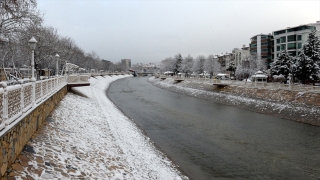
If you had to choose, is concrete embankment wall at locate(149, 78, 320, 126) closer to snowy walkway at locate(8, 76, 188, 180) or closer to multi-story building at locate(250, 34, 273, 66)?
snowy walkway at locate(8, 76, 188, 180)

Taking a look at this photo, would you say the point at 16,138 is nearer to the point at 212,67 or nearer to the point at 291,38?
the point at 291,38

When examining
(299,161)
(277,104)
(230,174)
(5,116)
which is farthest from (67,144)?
(277,104)

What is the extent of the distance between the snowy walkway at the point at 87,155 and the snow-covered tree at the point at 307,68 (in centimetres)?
3099

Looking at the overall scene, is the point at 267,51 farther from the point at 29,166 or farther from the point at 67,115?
the point at 29,166

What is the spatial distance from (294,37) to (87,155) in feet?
231

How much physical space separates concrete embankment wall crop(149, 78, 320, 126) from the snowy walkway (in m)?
13.7

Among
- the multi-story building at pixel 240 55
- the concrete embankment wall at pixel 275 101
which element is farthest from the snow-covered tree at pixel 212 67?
the concrete embankment wall at pixel 275 101

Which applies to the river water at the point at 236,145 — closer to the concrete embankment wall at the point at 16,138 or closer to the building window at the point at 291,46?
the concrete embankment wall at the point at 16,138

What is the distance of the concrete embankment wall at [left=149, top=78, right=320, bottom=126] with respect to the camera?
19797mm

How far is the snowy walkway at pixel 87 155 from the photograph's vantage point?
6227mm

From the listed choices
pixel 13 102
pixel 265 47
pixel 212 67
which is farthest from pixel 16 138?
pixel 212 67

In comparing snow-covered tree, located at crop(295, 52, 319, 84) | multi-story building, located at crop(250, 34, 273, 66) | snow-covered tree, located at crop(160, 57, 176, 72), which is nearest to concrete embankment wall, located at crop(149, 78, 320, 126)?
snow-covered tree, located at crop(295, 52, 319, 84)

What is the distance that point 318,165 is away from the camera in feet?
33.4

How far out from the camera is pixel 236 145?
12750 millimetres
